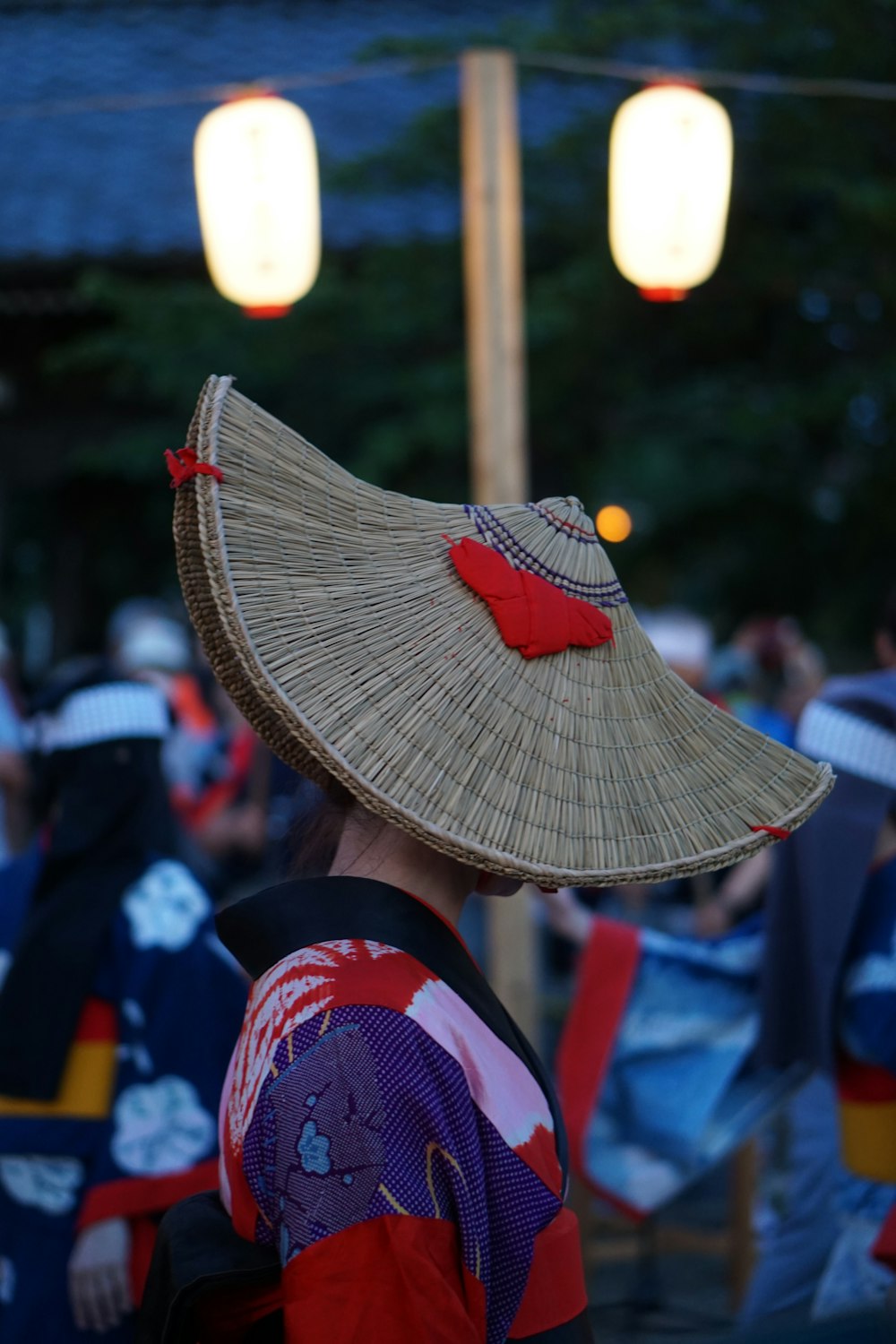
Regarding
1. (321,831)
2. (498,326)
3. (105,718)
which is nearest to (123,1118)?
(105,718)

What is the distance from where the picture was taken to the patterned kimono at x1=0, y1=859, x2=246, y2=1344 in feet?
7.99

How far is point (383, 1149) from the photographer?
44.4 inches

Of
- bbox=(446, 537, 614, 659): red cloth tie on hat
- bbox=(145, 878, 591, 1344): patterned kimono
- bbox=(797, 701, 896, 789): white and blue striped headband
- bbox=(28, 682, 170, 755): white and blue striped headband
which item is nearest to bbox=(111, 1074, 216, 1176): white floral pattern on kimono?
bbox=(28, 682, 170, 755): white and blue striped headband

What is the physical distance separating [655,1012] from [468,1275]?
2402 millimetres

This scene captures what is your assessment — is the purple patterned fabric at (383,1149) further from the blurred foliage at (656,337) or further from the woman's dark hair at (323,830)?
the blurred foliage at (656,337)

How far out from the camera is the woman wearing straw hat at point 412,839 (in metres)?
1.14

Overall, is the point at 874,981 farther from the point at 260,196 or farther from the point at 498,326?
the point at 260,196

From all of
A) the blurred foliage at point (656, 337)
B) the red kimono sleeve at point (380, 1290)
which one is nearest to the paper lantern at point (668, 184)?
the blurred foliage at point (656, 337)

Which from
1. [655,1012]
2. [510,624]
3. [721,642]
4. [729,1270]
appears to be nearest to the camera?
[510,624]

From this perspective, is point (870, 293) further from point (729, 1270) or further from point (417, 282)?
point (729, 1270)

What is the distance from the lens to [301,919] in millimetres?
1310

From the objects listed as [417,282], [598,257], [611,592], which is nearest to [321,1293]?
[611,592]

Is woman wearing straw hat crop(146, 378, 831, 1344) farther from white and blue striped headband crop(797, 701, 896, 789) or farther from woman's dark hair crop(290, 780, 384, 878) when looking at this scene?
white and blue striped headband crop(797, 701, 896, 789)

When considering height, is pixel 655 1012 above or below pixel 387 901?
below
